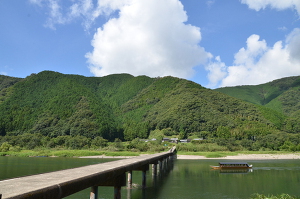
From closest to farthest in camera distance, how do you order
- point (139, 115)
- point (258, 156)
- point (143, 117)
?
point (258, 156) < point (143, 117) < point (139, 115)

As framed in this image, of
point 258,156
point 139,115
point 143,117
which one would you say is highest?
point 139,115

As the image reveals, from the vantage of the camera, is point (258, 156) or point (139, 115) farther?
point (139, 115)

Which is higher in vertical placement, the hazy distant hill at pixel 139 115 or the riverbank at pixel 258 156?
the hazy distant hill at pixel 139 115

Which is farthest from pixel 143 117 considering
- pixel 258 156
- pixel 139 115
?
pixel 258 156

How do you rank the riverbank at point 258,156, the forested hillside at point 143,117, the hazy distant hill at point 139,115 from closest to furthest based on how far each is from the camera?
the riverbank at point 258,156, the forested hillside at point 143,117, the hazy distant hill at point 139,115

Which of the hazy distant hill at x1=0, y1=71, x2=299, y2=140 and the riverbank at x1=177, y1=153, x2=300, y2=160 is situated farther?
the hazy distant hill at x1=0, y1=71, x2=299, y2=140

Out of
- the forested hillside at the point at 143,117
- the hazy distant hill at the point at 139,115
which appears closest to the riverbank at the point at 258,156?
the forested hillside at the point at 143,117

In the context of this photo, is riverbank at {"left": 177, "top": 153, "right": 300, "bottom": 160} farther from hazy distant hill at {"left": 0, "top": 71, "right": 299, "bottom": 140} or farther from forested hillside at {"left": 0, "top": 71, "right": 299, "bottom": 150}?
hazy distant hill at {"left": 0, "top": 71, "right": 299, "bottom": 140}

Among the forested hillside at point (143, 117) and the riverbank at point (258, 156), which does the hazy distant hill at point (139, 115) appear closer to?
the forested hillside at point (143, 117)

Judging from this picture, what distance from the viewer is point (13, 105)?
16238 centimetres

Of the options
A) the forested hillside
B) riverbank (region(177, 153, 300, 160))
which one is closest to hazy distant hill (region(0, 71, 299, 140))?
the forested hillside

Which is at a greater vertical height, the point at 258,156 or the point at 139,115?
the point at 139,115

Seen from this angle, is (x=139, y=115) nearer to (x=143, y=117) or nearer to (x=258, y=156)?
(x=143, y=117)

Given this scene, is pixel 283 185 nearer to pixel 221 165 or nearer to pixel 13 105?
pixel 221 165
